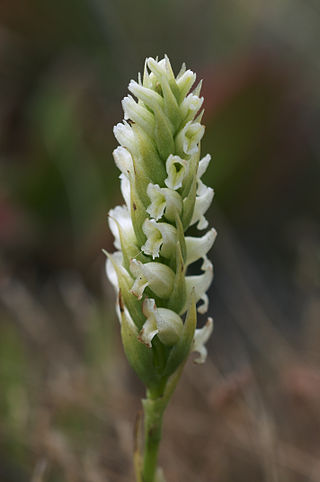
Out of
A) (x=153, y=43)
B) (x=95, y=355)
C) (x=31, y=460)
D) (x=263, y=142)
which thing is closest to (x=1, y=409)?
(x=31, y=460)

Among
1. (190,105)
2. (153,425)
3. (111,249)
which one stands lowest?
(111,249)

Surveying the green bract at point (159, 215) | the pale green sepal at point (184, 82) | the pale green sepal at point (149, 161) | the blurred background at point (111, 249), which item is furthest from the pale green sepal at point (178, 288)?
the blurred background at point (111, 249)

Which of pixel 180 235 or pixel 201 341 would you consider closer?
pixel 180 235

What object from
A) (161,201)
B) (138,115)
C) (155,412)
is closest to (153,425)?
(155,412)

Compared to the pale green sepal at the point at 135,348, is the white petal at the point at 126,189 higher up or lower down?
higher up

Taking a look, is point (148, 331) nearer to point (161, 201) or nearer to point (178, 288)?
point (178, 288)

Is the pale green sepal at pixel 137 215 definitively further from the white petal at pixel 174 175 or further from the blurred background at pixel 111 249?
the blurred background at pixel 111 249

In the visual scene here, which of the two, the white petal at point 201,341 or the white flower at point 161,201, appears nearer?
the white flower at point 161,201
